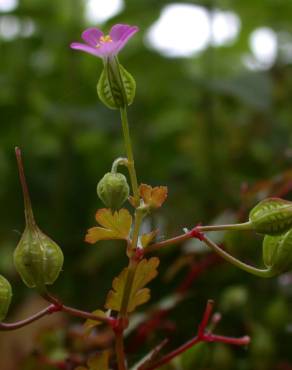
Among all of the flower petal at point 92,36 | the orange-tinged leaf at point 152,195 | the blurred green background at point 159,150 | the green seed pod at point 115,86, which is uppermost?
the flower petal at point 92,36

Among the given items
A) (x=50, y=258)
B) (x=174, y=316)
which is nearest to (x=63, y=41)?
(x=174, y=316)

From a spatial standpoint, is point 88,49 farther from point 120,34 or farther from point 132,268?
point 132,268

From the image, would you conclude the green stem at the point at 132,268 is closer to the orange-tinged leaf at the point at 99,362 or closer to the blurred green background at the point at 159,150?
the orange-tinged leaf at the point at 99,362

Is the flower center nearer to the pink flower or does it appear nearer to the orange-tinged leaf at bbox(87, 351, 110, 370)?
the pink flower

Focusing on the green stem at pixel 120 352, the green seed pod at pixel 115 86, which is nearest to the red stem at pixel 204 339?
the green stem at pixel 120 352

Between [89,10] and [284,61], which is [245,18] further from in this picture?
[89,10]

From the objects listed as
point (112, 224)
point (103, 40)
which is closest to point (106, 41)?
point (103, 40)

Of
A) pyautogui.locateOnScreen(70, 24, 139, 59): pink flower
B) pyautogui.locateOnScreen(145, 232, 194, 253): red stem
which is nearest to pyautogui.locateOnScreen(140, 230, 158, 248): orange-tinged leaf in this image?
pyautogui.locateOnScreen(145, 232, 194, 253): red stem
